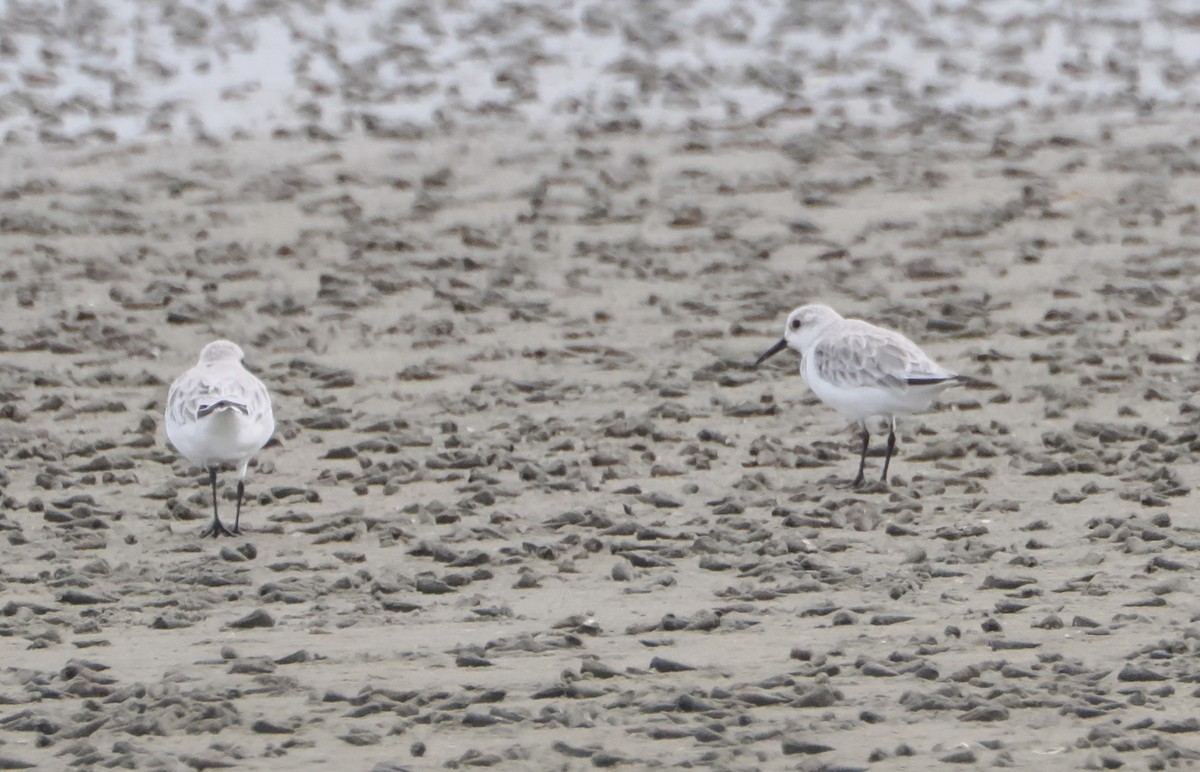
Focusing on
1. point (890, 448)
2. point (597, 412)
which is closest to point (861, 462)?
point (890, 448)

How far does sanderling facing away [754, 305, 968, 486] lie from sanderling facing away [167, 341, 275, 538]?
114 inches

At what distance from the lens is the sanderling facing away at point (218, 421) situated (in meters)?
9.45

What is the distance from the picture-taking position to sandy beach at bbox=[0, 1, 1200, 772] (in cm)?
687

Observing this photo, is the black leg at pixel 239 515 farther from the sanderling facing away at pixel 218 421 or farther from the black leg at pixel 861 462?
the black leg at pixel 861 462

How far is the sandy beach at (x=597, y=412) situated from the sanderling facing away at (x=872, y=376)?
290 mm

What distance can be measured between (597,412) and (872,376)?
1830mm

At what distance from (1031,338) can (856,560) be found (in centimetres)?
443

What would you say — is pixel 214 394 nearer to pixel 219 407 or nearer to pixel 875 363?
pixel 219 407

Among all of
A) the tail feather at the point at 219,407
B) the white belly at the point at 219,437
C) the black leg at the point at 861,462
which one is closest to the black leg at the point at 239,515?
the white belly at the point at 219,437

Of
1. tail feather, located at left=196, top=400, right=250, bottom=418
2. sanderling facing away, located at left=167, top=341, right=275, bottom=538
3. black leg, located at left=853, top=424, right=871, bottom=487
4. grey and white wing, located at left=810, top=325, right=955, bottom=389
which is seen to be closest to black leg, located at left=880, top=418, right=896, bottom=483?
black leg, located at left=853, top=424, right=871, bottom=487

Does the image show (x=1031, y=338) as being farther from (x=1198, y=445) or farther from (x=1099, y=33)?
(x=1099, y=33)

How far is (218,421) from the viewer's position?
942 cm

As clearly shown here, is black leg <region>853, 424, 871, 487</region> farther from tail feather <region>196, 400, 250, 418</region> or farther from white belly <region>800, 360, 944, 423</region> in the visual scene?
tail feather <region>196, 400, 250, 418</region>

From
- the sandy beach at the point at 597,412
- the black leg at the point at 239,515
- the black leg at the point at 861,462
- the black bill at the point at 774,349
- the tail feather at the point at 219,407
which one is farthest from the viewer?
the black bill at the point at 774,349
